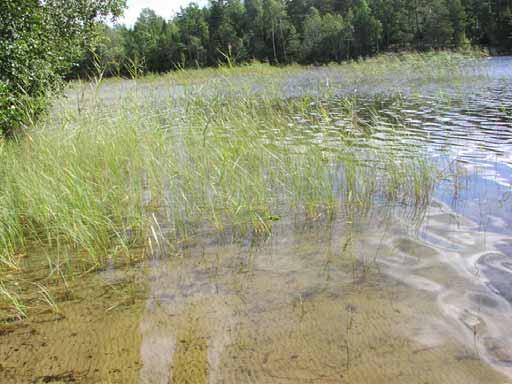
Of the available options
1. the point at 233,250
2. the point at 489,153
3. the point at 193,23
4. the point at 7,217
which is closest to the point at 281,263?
the point at 233,250

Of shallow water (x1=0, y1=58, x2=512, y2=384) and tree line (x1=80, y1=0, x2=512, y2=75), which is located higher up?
tree line (x1=80, y1=0, x2=512, y2=75)

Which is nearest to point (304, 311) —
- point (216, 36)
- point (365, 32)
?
point (365, 32)

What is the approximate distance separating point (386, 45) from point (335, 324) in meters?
53.1

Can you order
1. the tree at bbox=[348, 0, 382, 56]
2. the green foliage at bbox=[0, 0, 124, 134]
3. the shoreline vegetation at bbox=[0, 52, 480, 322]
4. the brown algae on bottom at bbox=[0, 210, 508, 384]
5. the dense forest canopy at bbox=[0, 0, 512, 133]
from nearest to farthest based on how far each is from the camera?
the brown algae on bottom at bbox=[0, 210, 508, 384] < the shoreline vegetation at bbox=[0, 52, 480, 322] < the green foliage at bbox=[0, 0, 124, 134] < the dense forest canopy at bbox=[0, 0, 512, 133] < the tree at bbox=[348, 0, 382, 56]

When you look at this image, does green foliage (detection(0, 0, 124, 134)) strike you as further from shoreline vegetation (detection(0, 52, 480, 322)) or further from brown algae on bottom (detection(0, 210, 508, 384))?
brown algae on bottom (detection(0, 210, 508, 384))

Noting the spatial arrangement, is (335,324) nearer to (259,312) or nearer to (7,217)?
(259,312)

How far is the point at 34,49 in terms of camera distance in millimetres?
6082

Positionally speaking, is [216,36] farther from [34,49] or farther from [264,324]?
[264,324]

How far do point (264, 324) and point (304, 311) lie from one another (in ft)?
0.81

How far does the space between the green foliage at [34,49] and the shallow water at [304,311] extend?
9.76ft

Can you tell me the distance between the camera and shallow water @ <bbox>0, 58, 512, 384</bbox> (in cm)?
191

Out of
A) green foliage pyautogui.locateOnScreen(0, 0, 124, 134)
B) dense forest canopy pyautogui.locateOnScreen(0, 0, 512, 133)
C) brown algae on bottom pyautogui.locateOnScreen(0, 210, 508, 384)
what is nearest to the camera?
brown algae on bottom pyautogui.locateOnScreen(0, 210, 508, 384)

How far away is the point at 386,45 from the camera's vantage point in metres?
50.1

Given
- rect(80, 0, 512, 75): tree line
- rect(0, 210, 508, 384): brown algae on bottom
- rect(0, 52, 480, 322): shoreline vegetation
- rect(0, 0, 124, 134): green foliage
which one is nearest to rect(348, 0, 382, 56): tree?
rect(80, 0, 512, 75): tree line
